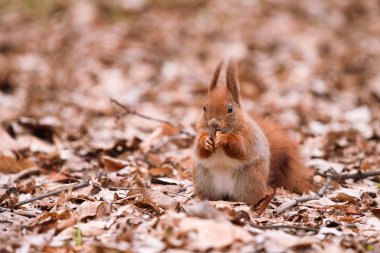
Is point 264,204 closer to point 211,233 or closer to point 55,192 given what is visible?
point 211,233

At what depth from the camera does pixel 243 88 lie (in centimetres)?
745

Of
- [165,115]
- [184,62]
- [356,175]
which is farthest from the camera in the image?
[184,62]

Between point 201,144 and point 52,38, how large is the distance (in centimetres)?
603

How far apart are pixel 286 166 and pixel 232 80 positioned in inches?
31.6

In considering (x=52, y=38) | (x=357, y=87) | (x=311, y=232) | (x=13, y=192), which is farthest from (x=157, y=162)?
(x=52, y=38)

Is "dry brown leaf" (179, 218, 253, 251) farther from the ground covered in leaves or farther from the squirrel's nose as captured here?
the squirrel's nose

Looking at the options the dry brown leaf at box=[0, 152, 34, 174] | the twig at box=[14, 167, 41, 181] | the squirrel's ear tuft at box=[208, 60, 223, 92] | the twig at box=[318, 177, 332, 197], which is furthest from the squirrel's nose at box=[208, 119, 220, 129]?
the dry brown leaf at box=[0, 152, 34, 174]

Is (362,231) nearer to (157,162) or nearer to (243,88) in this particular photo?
(157,162)

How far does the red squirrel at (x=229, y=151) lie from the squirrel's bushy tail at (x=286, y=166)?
0.30 meters

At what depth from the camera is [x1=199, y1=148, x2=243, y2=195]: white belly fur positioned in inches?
141

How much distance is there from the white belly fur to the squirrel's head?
6.2 inches

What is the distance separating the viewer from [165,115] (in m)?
6.58

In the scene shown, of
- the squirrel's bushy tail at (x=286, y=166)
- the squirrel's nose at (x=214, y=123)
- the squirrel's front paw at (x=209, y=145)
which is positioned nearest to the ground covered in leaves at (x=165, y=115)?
the squirrel's bushy tail at (x=286, y=166)

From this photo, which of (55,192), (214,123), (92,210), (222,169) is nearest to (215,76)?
(214,123)
